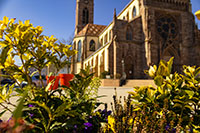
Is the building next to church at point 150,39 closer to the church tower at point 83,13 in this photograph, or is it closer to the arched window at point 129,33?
the arched window at point 129,33

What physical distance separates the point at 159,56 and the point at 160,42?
2.43m

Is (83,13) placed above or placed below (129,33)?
above

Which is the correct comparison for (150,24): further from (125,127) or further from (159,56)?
(125,127)

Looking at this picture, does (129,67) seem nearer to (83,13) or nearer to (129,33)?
(129,33)

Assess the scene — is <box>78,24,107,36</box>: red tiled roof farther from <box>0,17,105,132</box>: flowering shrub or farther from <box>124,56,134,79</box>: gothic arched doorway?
<box>0,17,105,132</box>: flowering shrub

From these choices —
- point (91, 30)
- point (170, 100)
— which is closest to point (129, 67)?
point (91, 30)

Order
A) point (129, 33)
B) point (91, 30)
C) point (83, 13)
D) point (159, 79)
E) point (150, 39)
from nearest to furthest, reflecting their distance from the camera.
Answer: point (159, 79) < point (150, 39) < point (129, 33) < point (91, 30) < point (83, 13)

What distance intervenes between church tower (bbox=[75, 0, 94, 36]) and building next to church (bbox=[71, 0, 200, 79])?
64.0 ft

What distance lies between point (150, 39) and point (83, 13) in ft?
94.5

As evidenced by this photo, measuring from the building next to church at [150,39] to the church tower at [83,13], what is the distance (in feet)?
64.0

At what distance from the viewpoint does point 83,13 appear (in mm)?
44531

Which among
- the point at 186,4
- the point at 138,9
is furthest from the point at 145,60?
the point at 186,4

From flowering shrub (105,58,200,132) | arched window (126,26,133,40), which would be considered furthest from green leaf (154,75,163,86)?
arched window (126,26,133,40)

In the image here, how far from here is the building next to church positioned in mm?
21359
